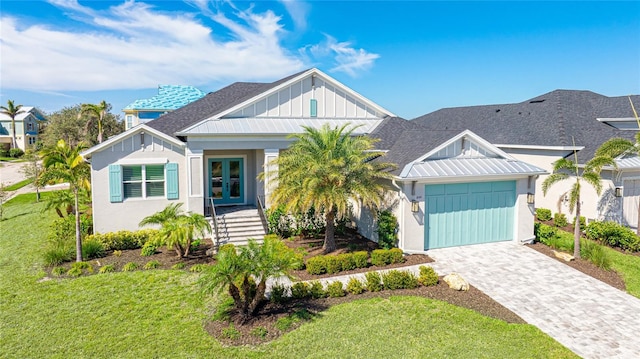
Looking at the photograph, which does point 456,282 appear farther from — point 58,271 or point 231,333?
point 58,271

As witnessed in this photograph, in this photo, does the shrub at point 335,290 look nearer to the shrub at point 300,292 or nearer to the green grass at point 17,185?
the shrub at point 300,292

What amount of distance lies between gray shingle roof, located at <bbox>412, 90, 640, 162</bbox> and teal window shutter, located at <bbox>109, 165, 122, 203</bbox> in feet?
64.6

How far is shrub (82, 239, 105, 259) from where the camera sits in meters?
14.5

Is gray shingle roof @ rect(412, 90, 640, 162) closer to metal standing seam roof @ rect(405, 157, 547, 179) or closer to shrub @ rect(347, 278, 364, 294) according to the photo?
metal standing seam roof @ rect(405, 157, 547, 179)

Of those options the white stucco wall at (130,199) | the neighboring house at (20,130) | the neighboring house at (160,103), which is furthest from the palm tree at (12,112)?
the white stucco wall at (130,199)

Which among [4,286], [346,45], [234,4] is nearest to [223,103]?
[234,4]

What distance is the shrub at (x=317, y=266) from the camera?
1294 centimetres

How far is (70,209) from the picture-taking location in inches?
784

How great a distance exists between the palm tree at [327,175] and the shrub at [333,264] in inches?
58.6

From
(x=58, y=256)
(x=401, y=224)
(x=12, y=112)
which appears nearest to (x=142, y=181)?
(x=58, y=256)

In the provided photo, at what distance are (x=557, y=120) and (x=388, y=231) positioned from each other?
1287cm


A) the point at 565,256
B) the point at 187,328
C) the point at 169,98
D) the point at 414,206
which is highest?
the point at 169,98

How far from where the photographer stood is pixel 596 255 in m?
13.9

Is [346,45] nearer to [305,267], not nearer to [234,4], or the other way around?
[234,4]
